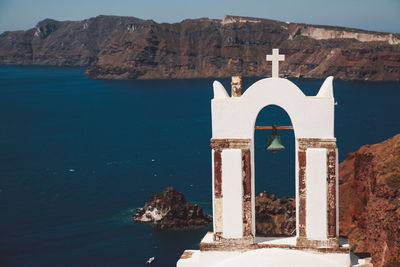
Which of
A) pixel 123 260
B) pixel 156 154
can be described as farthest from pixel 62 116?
pixel 123 260

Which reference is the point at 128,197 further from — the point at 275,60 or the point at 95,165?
the point at 275,60

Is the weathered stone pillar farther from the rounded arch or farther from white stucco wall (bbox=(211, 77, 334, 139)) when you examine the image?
the rounded arch

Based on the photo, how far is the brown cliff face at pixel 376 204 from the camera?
25.9 metres

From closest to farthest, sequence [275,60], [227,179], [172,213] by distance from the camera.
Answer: [227,179] < [275,60] < [172,213]

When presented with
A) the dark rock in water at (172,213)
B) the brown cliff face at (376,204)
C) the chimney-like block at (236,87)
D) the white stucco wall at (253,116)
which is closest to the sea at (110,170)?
the dark rock in water at (172,213)

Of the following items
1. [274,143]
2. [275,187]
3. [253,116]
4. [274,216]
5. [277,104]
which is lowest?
[275,187]

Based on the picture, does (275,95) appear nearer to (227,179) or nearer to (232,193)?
(227,179)

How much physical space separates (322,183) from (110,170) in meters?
65.2

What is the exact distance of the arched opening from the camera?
42.5 m

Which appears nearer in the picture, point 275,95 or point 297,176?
point 275,95

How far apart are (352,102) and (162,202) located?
373 ft

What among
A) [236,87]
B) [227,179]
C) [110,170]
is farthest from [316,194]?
[110,170]

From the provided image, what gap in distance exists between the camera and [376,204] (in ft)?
93.2

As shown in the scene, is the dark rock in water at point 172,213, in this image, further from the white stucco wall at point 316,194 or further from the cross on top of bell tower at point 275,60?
the cross on top of bell tower at point 275,60
